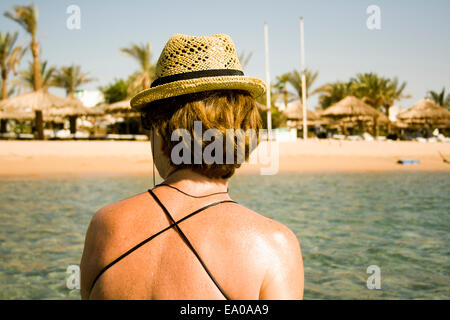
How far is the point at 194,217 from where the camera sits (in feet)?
3.95

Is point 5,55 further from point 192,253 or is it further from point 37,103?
point 192,253

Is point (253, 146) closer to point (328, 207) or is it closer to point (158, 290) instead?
point (158, 290)

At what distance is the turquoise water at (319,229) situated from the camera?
18.9ft

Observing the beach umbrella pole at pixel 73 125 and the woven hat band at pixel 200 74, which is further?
the beach umbrella pole at pixel 73 125

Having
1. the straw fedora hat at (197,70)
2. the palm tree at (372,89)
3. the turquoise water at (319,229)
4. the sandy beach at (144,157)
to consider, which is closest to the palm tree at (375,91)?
the palm tree at (372,89)

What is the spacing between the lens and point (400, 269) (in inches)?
255

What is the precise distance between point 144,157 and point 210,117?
74.3 feet

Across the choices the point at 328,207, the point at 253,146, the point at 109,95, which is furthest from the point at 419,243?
the point at 109,95

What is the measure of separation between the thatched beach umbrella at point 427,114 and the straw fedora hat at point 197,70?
123 ft

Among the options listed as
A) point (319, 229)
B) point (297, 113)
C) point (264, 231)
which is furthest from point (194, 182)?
point (297, 113)

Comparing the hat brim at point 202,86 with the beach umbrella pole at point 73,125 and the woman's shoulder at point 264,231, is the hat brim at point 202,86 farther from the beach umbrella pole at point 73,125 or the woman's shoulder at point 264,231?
the beach umbrella pole at point 73,125

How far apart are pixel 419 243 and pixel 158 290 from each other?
781cm

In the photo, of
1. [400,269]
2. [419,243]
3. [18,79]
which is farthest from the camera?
[18,79]
